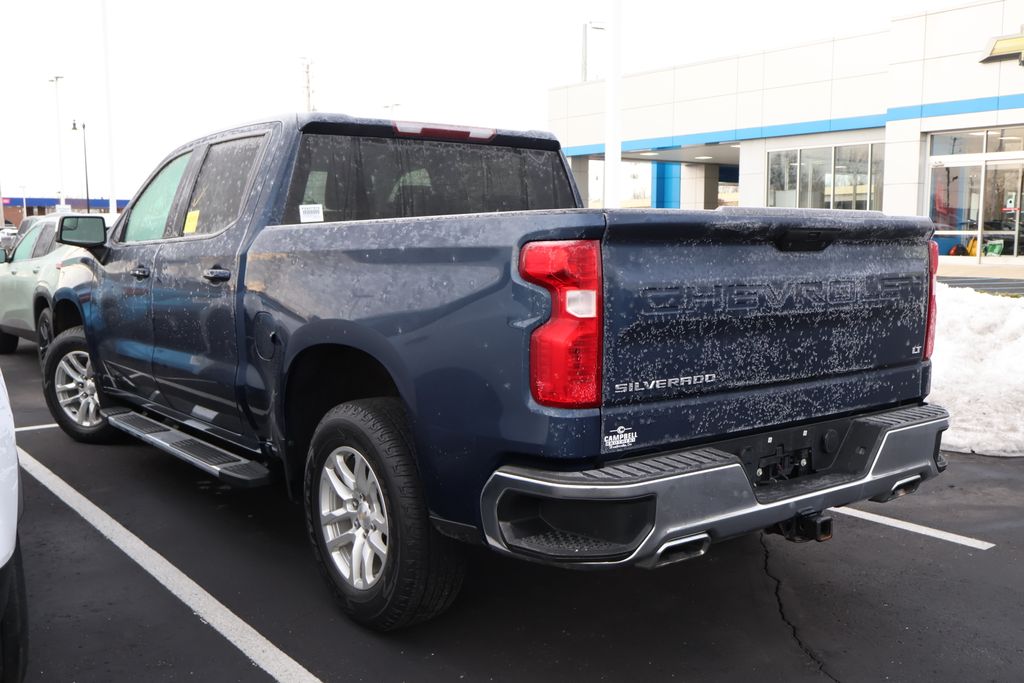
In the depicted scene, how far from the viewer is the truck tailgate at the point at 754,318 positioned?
2.88 meters

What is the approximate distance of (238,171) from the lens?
4688mm

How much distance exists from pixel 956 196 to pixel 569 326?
2538 centimetres

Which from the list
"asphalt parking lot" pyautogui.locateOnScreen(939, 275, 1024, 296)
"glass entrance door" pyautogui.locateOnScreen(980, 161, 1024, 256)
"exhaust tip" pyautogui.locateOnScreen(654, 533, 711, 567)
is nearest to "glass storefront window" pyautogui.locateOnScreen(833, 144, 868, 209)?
"glass entrance door" pyautogui.locateOnScreen(980, 161, 1024, 256)

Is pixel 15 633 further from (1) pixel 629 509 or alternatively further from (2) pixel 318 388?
(1) pixel 629 509

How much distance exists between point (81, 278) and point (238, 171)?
2.01 meters

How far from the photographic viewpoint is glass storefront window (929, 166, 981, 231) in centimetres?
2470

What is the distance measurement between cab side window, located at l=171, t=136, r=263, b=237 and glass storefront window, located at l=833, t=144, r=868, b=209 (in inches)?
1005

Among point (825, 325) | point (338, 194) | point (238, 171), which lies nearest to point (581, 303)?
point (825, 325)

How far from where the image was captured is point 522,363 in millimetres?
2834

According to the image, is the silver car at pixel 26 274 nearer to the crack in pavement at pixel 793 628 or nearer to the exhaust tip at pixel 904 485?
the crack in pavement at pixel 793 628

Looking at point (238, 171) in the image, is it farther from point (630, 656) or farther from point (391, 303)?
point (630, 656)

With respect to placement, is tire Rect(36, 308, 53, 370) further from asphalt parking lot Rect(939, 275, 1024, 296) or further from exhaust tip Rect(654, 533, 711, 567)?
asphalt parking lot Rect(939, 275, 1024, 296)

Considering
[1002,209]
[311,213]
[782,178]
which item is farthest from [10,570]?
[782,178]

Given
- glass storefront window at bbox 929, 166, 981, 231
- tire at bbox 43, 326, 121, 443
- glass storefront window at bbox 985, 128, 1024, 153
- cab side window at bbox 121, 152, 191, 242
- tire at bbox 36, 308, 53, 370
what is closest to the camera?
cab side window at bbox 121, 152, 191, 242
